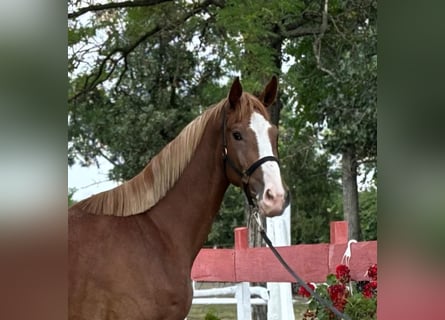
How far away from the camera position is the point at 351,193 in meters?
7.14

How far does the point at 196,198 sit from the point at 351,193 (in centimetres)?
535

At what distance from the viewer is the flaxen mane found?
6.53ft

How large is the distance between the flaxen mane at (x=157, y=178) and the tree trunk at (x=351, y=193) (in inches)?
197

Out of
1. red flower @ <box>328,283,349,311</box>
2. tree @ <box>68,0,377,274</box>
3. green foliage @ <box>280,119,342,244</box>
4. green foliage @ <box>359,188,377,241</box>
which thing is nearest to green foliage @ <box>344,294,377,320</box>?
red flower @ <box>328,283,349,311</box>

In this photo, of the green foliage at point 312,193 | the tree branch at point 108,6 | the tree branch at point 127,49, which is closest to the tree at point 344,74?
the tree branch at point 127,49

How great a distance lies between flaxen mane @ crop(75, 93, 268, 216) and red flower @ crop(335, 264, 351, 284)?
147 cm

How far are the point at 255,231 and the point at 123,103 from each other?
3406 millimetres

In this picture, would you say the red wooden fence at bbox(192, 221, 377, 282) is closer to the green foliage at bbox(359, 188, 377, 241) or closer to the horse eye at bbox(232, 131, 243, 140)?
the horse eye at bbox(232, 131, 243, 140)

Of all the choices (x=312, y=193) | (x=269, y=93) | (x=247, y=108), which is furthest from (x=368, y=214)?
(x=247, y=108)

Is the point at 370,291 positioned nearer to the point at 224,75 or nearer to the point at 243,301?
the point at 243,301

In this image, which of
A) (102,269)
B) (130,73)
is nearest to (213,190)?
(102,269)

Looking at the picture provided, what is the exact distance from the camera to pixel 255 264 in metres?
3.81

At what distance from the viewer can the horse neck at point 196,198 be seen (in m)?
2.03

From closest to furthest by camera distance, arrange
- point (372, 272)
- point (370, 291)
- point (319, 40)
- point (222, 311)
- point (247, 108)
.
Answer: point (247, 108) → point (372, 272) → point (370, 291) → point (319, 40) → point (222, 311)
